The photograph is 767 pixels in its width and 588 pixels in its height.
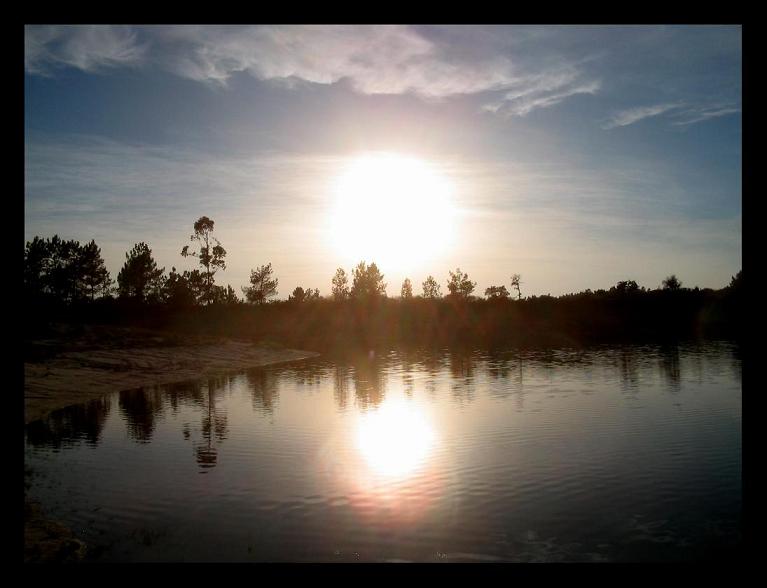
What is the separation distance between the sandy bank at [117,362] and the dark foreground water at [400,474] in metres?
2.41

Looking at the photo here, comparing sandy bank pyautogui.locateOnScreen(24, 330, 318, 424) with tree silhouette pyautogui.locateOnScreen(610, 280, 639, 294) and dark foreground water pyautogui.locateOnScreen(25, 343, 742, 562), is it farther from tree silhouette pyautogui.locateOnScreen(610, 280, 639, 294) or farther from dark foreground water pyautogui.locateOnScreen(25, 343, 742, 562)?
tree silhouette pyautogui.locateOnScreen(610, 280, 639, 294)

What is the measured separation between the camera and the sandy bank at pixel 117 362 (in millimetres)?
34219

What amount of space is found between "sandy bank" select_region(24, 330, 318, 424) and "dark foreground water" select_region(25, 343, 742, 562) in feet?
7.89

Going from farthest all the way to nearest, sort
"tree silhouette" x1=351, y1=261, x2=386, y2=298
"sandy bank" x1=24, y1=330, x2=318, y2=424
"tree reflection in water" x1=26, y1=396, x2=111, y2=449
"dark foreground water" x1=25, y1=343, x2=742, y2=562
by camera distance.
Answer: "tree silhouette" x1=351, y1=261, x2=386, y2=298, "sandy bank" x1=24, y1=330, x2=318, y2=424, "tree reflection in water" x1=26, y1=396, x2=111, y2=449, "dark foreground water" x1=25, y1=343, x2=742, y2=562

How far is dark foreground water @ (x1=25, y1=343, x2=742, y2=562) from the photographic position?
13.0 m

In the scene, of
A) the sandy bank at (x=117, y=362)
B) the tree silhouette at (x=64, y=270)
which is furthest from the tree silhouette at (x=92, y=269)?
the sandy bank at (x=117, y=362)

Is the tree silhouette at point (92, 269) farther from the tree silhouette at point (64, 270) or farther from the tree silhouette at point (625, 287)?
the tree silhouette at point (625, 287)

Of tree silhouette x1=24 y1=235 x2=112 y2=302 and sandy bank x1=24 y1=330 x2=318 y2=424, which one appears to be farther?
tree silhouette x1=24 y1=235 x2=112 y2=302

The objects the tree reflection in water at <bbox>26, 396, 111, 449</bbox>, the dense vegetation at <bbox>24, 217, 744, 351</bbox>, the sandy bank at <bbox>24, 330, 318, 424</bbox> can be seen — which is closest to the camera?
the tree reflection in water at <bbox>26, 396, 111, 449</bbox>

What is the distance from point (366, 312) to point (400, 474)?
8575 centimetres

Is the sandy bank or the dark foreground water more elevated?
the sandy bank

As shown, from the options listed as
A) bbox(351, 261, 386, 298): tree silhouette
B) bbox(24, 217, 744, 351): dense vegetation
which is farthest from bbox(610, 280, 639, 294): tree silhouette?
bbox(351, 261, 386, 298): tree silhouette

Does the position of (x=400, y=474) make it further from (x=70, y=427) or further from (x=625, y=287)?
(x=625, y=287)

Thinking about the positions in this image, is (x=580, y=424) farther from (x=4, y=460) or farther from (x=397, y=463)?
(x=4, y=460)
